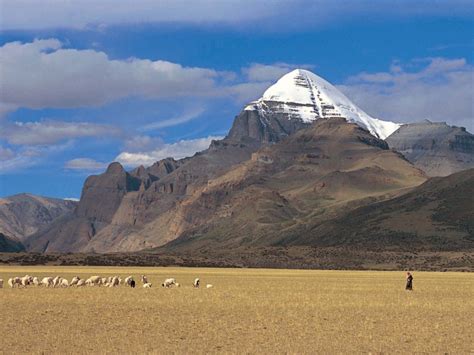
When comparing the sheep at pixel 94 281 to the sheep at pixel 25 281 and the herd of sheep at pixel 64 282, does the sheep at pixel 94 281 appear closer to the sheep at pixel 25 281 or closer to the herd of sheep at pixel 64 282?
the herd of sheep at pixel 64 282

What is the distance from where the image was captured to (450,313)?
4997 cm

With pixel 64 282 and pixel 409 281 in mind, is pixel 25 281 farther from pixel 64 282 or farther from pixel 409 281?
pixel 409 281

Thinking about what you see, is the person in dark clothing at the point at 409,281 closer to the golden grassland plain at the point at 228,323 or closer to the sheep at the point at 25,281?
the golden grassland plain at the point at 228,323

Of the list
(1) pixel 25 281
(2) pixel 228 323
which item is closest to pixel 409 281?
(1) pixel 25 281

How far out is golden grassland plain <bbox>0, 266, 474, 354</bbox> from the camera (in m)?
34.4

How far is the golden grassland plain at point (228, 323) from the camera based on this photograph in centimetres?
3438

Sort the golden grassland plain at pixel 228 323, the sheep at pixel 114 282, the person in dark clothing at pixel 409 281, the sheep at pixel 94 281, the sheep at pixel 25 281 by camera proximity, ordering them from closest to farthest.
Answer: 1. the golden grassland plain at pixel 228 323
2. the sheep at pixel 25 281
3. the person in dark clothing at pixel 409 281
4. the sheep at pixel 114 282
5. the sheep at pixel 94 281

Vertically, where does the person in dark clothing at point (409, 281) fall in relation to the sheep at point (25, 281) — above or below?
above

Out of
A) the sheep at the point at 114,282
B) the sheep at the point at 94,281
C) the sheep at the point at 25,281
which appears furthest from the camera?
the sheep at the point at 94,281

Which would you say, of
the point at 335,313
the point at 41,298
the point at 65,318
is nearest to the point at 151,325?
the point at 65,318

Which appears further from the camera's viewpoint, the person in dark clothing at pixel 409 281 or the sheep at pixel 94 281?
the sheep at pixel 94 281

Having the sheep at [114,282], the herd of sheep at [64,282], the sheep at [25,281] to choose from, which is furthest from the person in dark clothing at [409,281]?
the sheep at [25,281]

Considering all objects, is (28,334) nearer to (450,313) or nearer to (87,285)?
(450,313)

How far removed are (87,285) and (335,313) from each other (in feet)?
112
